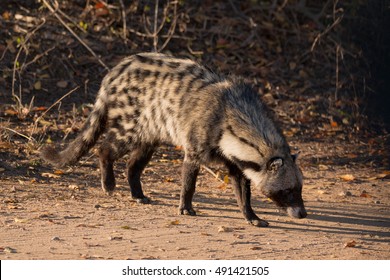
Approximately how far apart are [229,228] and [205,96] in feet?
4.25

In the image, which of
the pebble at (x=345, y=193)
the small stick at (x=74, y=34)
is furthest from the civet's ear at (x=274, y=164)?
the small stick at (x=74, y=34)

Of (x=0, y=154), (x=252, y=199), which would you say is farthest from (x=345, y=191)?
(x=0, y=154)

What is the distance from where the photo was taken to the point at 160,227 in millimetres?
7723

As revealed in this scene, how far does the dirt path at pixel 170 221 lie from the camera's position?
7055 millimetres

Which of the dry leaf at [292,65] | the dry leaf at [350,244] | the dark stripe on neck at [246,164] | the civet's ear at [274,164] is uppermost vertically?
the civet's ear at [274,164]

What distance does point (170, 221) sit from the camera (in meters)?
7.98

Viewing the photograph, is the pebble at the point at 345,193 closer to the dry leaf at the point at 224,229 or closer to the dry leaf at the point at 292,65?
the dry leaf at the point at 224,229

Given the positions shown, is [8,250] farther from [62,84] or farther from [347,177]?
[62,84]

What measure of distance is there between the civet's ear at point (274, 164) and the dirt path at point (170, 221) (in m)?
0.55

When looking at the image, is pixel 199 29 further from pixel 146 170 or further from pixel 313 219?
pixel 313 219

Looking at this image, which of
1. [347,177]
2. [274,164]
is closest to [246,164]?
[274,164]

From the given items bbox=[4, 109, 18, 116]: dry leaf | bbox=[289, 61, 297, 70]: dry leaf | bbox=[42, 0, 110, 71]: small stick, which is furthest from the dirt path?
bbox=[289, 61, 297, 70]: dry leaf

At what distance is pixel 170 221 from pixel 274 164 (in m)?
1.05

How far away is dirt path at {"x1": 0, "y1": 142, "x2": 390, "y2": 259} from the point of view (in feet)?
23.1
